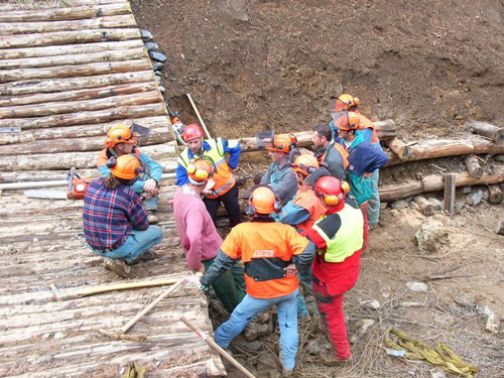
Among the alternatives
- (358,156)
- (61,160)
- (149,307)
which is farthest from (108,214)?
(358,156)

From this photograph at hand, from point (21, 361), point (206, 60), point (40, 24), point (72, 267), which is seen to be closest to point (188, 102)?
point (206, 60)

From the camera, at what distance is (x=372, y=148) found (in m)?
7.20

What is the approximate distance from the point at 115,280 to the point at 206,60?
20.2 ft

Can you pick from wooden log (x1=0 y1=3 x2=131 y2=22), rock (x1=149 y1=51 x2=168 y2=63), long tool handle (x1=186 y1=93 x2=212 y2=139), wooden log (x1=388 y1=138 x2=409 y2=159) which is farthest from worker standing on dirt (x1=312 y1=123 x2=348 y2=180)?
wooden log (x1=0 y1=3 x2=131 y2=22)

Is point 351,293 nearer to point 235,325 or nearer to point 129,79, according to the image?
point 235,325

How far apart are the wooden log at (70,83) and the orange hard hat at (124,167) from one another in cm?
442

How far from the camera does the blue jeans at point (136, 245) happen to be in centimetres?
562

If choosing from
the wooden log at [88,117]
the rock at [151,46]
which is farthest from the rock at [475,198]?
the rock at [151,46]

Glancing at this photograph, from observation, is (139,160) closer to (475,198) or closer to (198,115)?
(198,115)

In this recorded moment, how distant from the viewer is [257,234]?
16.8 feet

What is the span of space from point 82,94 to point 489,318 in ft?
23.5

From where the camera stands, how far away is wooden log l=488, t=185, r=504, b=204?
33.3 ft

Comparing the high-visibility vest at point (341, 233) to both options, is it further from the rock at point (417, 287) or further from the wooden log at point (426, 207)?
the wooden log at point (426, 207)

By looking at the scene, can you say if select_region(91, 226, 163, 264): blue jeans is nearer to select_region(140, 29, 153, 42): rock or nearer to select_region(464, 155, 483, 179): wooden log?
select_region(140, 29, 153, 42): rock
